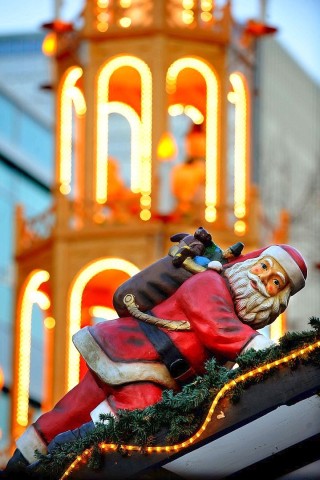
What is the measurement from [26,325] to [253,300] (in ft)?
65.7

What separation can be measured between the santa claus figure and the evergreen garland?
1.11ft

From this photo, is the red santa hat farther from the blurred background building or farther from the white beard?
the blurred background building

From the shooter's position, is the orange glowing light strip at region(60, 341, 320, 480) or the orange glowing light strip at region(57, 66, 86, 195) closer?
the orange glowing light strip at region(60, 341, 320, 480)

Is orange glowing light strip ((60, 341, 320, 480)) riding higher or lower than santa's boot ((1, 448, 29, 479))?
higher

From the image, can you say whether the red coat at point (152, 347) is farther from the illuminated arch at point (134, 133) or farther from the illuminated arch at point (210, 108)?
the illuminated arch at point (134, 133)

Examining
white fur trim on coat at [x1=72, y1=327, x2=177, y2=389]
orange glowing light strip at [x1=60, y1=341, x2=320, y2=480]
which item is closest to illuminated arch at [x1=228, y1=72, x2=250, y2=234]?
white fur trim on coat at [x1=72, y1=327, x2=177, y2=389]

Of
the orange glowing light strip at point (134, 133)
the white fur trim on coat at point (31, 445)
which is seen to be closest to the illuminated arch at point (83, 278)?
the orange glowing light strip at point (134, 133)

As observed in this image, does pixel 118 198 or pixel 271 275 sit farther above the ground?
pixel 271 275

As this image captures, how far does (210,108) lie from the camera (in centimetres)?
3303

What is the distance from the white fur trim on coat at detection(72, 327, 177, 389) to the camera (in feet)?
45.2

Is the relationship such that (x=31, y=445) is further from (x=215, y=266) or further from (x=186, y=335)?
(x=215, y=266)

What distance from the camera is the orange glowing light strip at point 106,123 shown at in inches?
1272

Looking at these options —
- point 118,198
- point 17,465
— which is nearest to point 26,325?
point 118,198

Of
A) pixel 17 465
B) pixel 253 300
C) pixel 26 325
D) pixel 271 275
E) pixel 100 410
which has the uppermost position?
pixel 271 275
